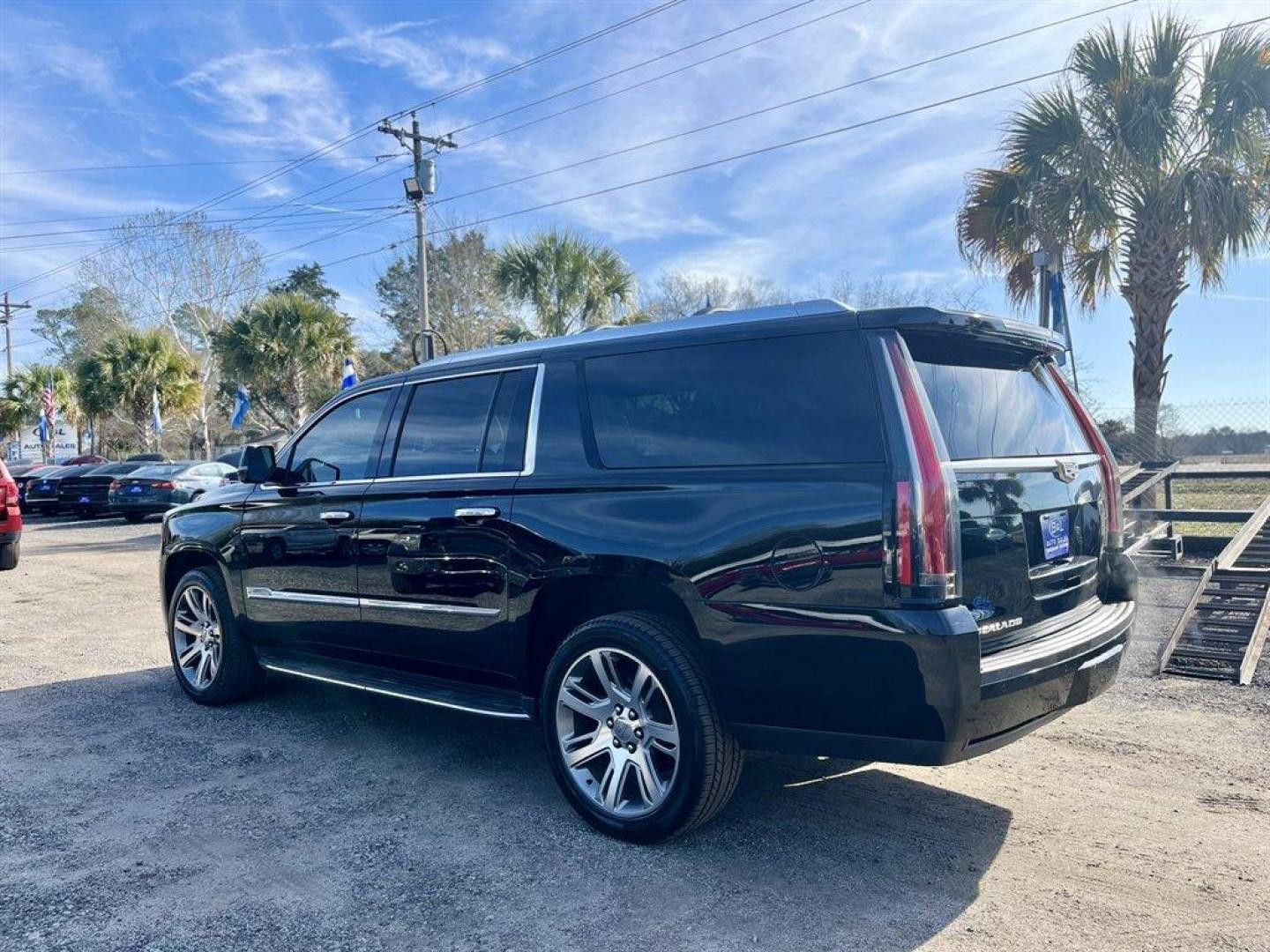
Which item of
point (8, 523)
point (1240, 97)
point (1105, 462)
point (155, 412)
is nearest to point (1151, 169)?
point (1240, 97)

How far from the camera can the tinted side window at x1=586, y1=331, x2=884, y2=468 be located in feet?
10.7

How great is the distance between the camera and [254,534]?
541 cm

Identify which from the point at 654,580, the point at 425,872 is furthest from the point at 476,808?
the point at 654,580

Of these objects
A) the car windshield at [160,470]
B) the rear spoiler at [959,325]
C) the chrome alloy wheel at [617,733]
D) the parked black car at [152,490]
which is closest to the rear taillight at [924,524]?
the rear spoiler at [959,325]

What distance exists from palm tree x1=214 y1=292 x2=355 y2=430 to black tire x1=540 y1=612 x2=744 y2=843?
24.4m

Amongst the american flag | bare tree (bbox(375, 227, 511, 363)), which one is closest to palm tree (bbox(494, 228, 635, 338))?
bare tree (bbox(375, 227, 511, 363))

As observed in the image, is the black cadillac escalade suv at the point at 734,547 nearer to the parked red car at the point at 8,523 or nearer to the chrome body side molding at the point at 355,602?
the chrome body side molding at the point at 355,602

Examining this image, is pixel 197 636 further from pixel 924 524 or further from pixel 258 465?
pixel 924 524

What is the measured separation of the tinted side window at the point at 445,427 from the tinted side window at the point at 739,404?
0.67 meters

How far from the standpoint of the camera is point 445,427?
4.62 m

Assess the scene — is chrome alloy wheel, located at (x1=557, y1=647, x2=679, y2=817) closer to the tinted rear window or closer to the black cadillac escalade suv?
the black cadillac escalade suv

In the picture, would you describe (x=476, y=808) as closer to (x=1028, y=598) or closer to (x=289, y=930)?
(x=289, y=930)

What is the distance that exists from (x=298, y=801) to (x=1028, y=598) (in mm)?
3114

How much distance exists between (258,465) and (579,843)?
9.61 feet
